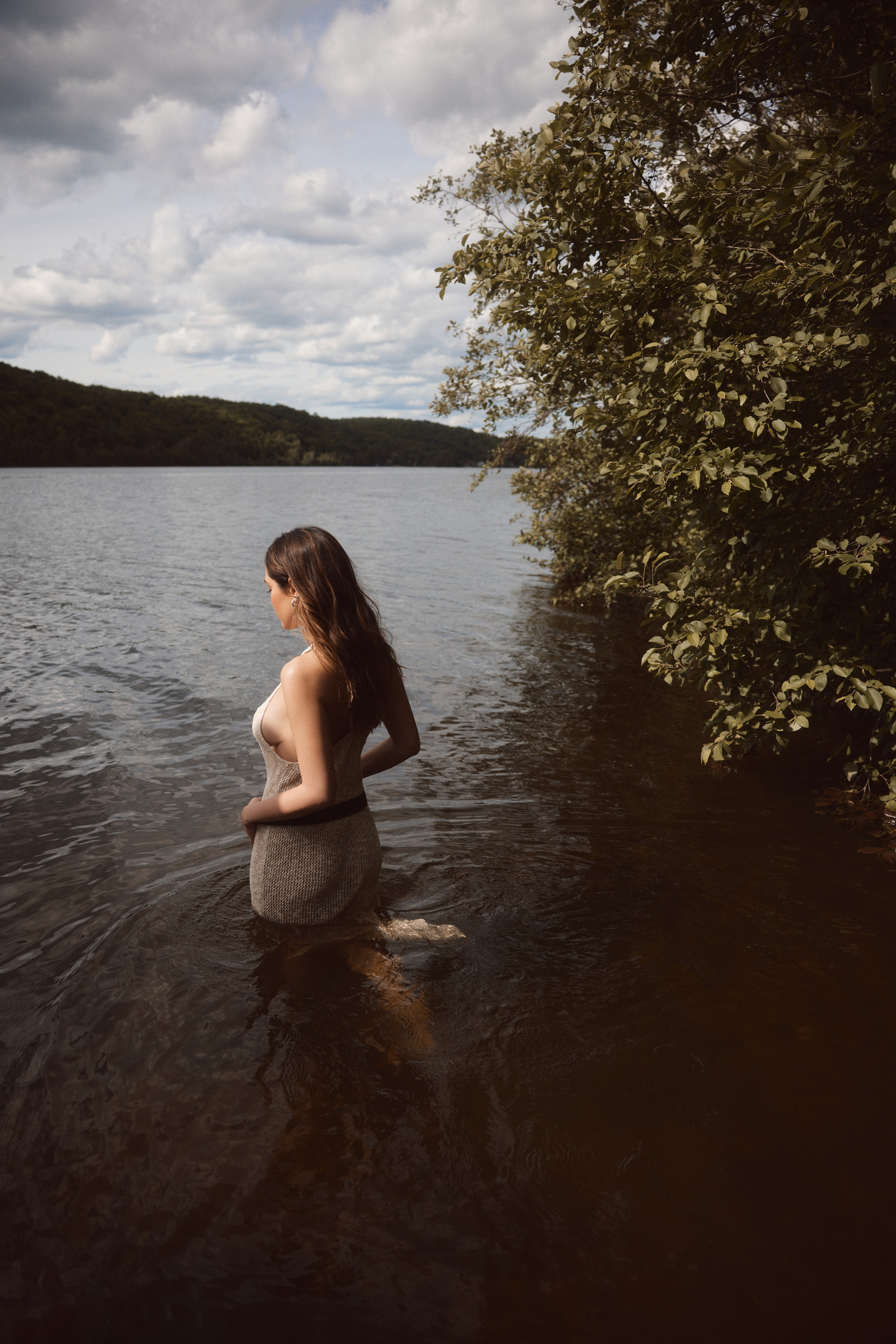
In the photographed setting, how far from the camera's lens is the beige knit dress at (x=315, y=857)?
158 inches

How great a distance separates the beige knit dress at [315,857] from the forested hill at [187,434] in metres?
83.5

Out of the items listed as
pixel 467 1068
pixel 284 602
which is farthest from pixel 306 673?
pixel 467 1068

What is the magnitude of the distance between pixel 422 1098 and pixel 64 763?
21.2 ft

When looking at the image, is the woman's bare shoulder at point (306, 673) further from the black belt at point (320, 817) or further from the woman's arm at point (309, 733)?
the black belt at point (320, 817)

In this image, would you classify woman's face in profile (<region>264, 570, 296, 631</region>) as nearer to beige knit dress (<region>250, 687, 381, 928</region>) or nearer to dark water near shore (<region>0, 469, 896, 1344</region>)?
beige knit dress (<region>250, 687, 381, 928</region>)

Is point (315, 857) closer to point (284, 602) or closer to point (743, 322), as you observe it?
point (284, 602)

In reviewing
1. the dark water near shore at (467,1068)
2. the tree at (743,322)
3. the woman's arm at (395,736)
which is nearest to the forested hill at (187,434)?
the tree at (743,322)

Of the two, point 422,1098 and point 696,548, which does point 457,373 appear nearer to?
point 696,548

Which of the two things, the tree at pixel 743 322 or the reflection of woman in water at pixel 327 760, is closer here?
the reflection of woman in water at pixel 327 760

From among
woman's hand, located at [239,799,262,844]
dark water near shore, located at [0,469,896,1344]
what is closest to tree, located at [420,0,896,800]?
dark water near shore, located at [0,469,896,1344]

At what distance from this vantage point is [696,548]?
764 centimetres

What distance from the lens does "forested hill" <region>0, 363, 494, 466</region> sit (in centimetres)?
10338

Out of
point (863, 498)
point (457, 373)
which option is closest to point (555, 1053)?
point (863, 498)

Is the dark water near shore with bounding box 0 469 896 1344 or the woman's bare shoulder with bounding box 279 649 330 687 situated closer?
the dark water near shore with bounding box 0 469 896 1344
